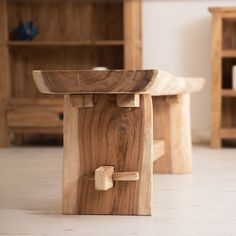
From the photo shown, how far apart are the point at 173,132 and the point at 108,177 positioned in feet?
2.58

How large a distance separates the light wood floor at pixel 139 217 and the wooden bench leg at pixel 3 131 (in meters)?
0.66

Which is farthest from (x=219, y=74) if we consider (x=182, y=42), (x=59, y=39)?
(x=59, y=39)

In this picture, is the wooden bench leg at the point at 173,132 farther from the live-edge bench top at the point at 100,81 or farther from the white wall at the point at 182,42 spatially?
the white wall at the point at 182,42

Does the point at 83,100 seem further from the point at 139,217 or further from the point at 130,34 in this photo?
the point at 130,34

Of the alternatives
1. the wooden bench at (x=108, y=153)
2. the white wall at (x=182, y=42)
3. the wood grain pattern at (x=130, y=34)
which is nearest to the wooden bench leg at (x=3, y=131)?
the wood grain pattern at (x=130, y=34)

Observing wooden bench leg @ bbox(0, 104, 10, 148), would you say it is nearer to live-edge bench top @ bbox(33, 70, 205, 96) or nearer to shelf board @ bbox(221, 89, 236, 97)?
shelf board @ bbox(221, 89, 236, 97)

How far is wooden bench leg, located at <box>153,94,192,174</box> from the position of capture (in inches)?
84.6

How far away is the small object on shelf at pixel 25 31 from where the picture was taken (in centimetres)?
320

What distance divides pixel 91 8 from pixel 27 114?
32.5 inches

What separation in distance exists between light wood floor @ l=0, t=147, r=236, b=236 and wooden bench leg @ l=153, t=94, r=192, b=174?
0.07m

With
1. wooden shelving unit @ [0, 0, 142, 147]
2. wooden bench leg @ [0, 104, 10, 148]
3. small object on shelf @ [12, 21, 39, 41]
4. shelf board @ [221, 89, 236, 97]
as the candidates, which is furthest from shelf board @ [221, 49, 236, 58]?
A: wooden bench leg @ [0, 104, 10, 148]

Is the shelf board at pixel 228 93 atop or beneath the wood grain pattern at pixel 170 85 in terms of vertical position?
beneath

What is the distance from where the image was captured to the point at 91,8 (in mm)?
3307

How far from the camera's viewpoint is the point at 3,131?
3092 millimetres
